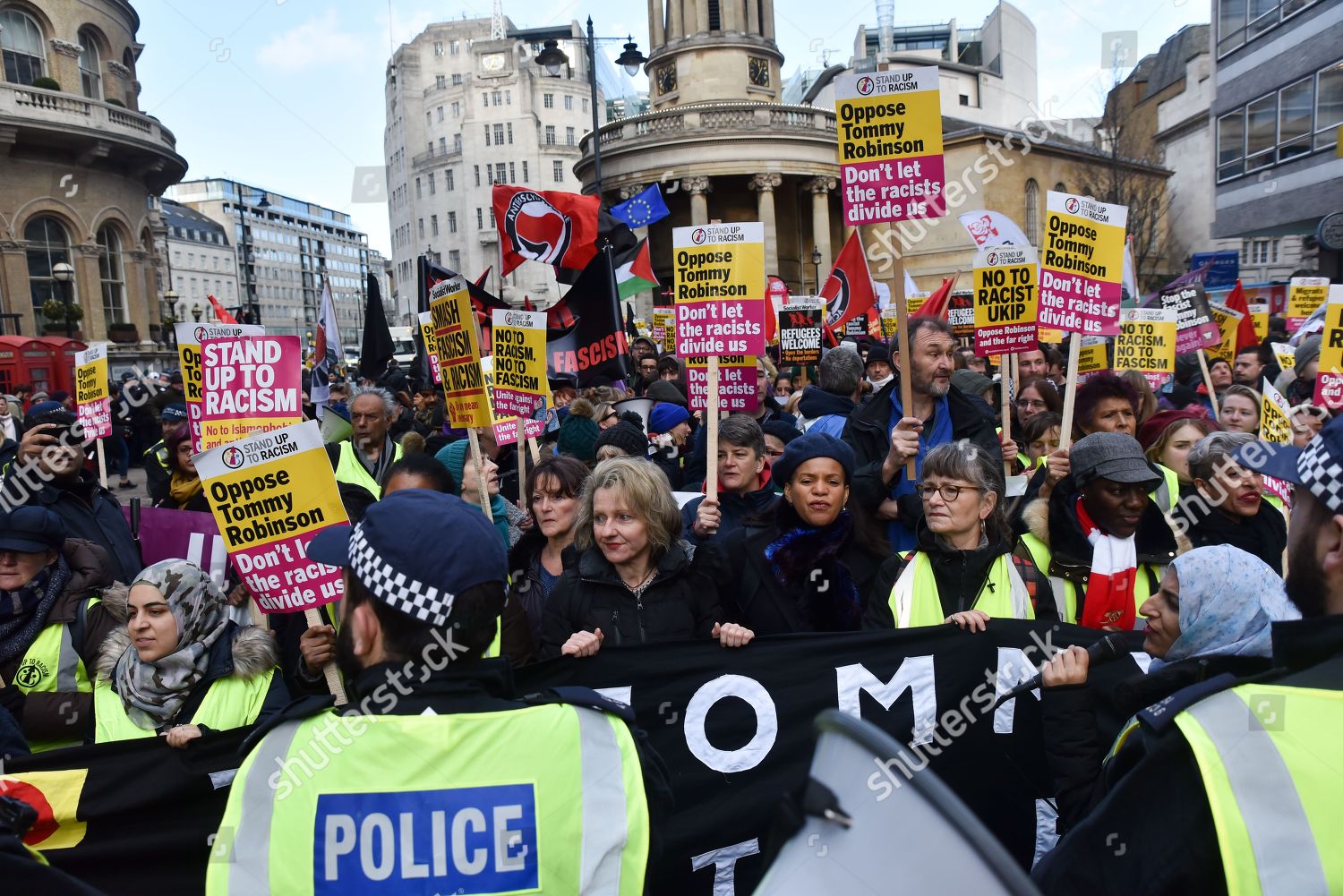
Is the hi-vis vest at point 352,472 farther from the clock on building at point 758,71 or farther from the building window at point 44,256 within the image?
the clock on building at point 758,71

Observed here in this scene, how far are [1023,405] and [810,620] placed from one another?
400cm

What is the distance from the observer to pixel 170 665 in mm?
3287

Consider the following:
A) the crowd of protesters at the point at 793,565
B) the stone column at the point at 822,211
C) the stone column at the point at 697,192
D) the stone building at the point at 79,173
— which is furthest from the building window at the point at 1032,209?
the crowd of protesters at the point at 793,565

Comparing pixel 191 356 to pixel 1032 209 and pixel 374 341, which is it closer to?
pixel 374 341

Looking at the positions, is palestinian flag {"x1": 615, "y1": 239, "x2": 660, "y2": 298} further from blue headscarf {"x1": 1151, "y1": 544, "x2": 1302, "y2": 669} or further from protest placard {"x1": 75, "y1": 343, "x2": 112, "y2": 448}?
blue headscarf {"x1": 1151, "y1": 544, "x2": 1302, "y2": 669}

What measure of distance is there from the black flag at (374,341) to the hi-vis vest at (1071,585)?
20.7 feet

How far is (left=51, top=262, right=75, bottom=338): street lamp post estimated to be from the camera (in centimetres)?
2634

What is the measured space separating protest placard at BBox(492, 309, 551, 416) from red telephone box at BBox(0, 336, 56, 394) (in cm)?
1968

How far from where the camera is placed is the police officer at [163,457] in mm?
6508

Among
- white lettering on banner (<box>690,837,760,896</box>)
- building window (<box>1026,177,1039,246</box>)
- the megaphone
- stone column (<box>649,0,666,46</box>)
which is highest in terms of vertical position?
stone column (<box>649,0,666,46</box>)

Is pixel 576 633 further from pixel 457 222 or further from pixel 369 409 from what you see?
pixel 457 222

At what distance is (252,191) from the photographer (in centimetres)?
11462

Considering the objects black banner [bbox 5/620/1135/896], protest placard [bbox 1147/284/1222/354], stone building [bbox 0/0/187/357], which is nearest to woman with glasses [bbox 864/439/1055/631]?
black banner [bbox 5/620/1135/896]

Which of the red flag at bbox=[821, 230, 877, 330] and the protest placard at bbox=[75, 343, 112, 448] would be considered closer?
the protest placard at bbox=[75, 343, 112, 448]
